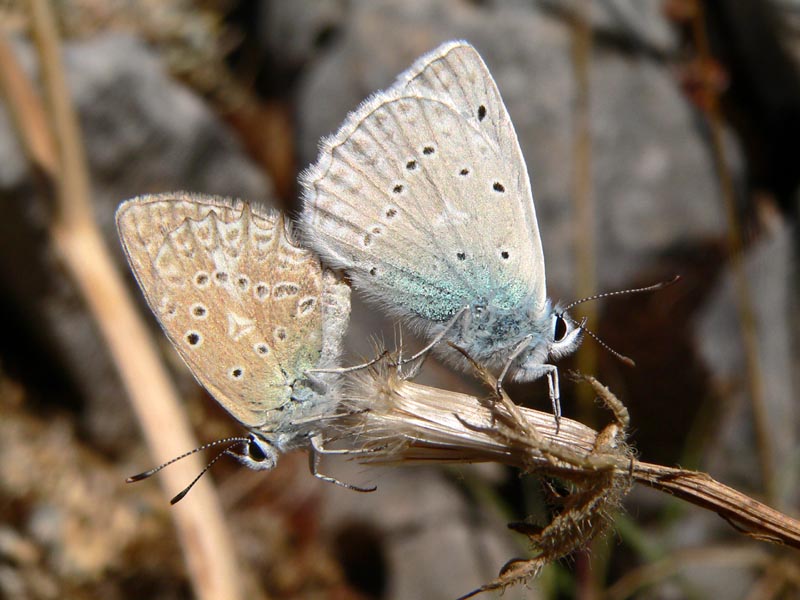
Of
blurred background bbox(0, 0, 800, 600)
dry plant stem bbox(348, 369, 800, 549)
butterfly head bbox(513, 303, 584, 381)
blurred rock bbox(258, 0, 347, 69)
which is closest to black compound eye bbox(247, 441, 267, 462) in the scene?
dry plant stem bbox(348, 369, 800, 549)

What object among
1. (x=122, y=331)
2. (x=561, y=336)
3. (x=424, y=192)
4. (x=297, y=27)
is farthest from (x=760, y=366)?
(x=297, y=27)

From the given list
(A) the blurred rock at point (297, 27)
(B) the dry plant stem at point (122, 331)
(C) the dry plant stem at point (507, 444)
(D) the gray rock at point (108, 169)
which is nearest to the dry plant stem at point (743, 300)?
(C) the dry plant stem at point (507, 444)

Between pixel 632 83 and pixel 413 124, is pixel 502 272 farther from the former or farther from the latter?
pixel 632 83

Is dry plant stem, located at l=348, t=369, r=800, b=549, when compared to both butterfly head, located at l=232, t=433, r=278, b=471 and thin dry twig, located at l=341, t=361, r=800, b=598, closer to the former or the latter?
thin dry twig, located at l=341, t=361, r=800, b=598

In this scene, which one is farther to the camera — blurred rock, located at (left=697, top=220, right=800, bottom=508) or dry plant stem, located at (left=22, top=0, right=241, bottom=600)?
blurred rock, located at (left=697, top=220, right=800, bottom=508)

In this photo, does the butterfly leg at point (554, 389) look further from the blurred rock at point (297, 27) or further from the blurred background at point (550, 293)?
the blurred rock at point (297, 27)

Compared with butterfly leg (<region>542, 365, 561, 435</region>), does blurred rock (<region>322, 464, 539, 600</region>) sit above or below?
below

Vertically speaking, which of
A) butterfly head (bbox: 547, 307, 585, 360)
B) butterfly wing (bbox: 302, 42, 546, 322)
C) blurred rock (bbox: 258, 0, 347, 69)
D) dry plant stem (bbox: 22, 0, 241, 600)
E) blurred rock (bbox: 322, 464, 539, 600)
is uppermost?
blurred rock (bbox: 258, 0, 347, 69)

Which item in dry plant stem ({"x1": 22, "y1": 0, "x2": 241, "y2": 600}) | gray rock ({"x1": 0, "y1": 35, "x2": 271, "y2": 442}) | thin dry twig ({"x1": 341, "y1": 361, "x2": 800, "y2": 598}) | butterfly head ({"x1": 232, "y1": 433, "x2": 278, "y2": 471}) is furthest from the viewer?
gray rock ({"x1": 0, "y1": 35, "x2": 271, "y2": 442})
